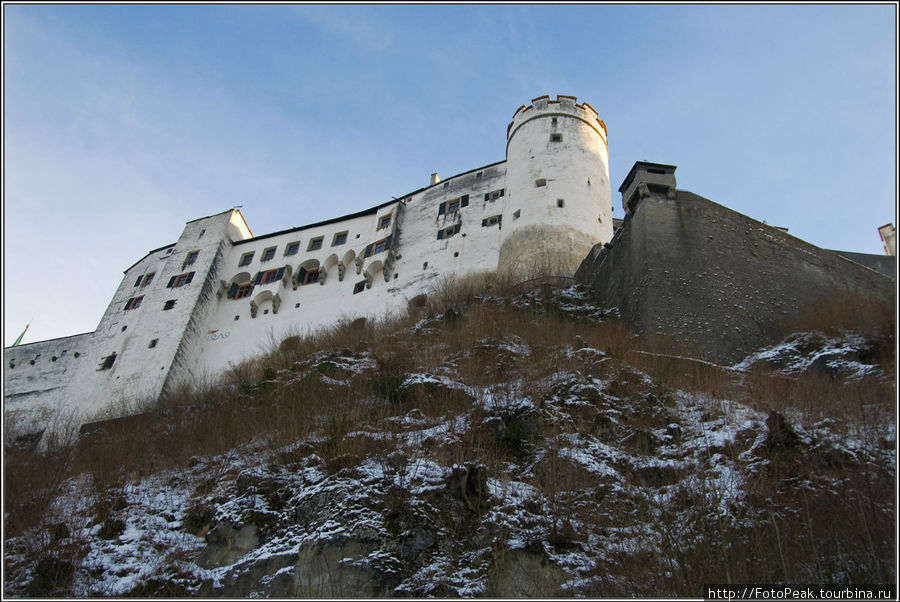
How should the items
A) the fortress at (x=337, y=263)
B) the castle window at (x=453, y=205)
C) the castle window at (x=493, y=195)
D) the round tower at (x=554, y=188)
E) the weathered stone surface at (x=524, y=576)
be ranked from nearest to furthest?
1. the weathered stone surface at (x=524, y=576)
2. the round tower at (x=554, y=188)
3. the fortress at (x=337, y=263)
4. the castle window at (x=493, y=195)
5. the castle window at (x=453, y=205)

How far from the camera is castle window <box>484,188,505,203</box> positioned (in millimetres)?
34938

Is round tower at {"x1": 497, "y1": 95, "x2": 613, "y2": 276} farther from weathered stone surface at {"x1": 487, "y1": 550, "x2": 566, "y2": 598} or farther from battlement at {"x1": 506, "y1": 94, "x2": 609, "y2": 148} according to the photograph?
weathered stone surface at {"x1": 487, "y1": 550, "x2": 566, "y2": 598}

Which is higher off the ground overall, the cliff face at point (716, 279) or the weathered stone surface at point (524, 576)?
the cliff face at point (716, 279)

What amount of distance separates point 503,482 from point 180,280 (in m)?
30.7

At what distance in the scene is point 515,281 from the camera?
27.5m

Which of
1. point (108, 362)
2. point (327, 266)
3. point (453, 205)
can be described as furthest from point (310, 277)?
point (108, 362)

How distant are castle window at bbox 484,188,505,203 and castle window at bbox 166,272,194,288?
15.4m

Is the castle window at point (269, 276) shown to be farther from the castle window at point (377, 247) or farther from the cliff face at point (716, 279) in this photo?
the cliff face at point (716, 279)

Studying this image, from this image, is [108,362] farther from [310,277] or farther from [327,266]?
[327,266]

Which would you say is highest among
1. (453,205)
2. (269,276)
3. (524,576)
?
(453,205)

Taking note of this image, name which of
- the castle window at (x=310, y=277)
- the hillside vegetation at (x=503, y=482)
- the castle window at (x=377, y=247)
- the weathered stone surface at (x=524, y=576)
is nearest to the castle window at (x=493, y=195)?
the castle window at (x=377, y=247)

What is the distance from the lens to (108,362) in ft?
116

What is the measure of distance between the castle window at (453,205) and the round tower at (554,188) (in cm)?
241

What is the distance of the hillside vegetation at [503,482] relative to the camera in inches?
373
